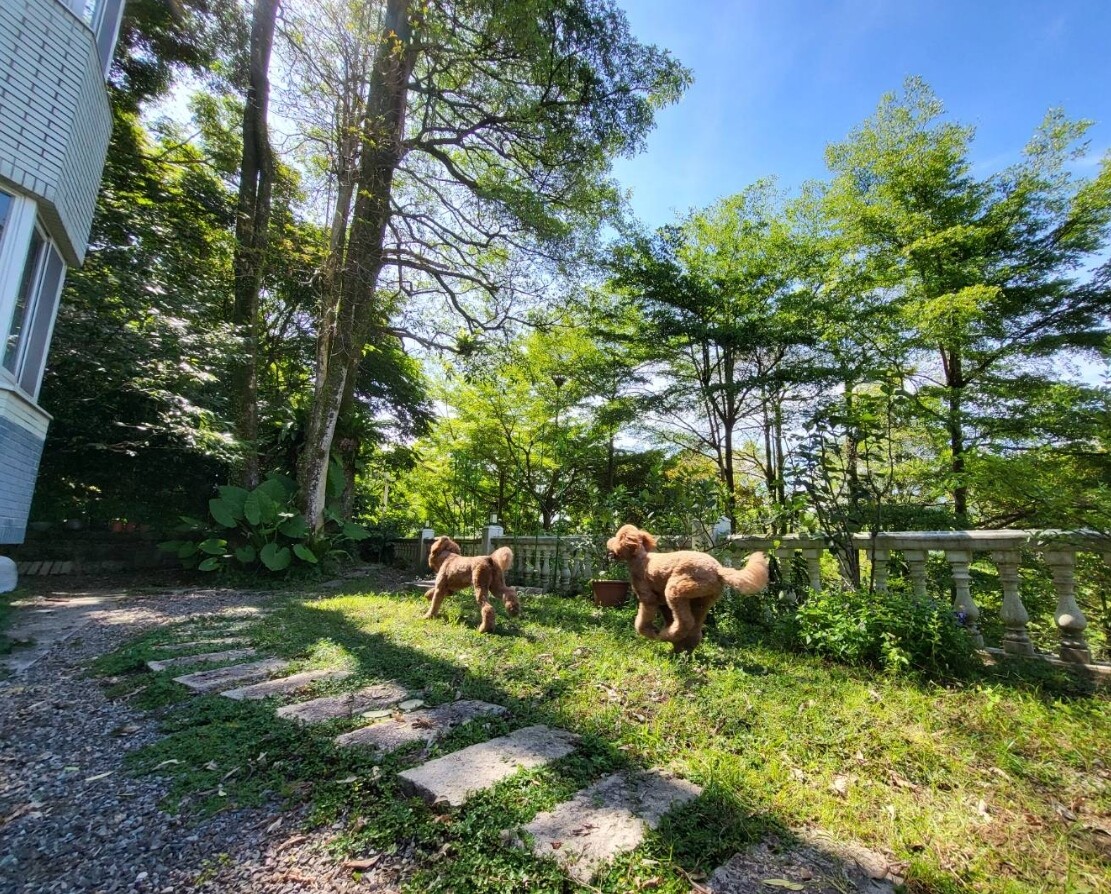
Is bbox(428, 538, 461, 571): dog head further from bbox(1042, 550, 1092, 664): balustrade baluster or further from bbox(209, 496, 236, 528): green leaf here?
bbox(1042, 550, 1092, 664): balustrade baluster

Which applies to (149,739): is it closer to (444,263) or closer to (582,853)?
(582,853)

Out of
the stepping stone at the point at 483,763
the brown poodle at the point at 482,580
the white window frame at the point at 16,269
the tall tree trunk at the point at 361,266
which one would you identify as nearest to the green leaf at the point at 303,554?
the tall tree trunk at the point at 361,266

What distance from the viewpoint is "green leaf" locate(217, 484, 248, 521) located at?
24.9 ft

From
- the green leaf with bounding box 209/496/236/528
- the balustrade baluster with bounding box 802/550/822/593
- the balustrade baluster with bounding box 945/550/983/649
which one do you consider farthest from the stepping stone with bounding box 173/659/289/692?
the green leaf with bounding box 209/496/236/528

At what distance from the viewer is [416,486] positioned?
1521 centimetres

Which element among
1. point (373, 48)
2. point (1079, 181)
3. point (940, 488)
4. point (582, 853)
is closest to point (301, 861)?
point (582, 853)

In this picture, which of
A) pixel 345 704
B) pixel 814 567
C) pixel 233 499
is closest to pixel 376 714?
pixel 345 704

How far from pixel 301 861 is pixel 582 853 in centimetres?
83

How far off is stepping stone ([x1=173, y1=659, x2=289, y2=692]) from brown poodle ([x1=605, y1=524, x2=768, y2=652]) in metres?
2.43

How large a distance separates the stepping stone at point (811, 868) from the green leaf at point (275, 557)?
7.41 m

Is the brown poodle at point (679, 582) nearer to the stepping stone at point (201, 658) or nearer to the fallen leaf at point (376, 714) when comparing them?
the fallen leaf at point (376, 714)

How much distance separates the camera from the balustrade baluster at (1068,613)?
2.96 metres

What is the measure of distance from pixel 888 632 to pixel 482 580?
3002 millimetres

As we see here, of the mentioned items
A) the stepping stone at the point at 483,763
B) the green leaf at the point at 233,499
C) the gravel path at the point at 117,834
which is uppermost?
the green leaf at the point at 233,499
